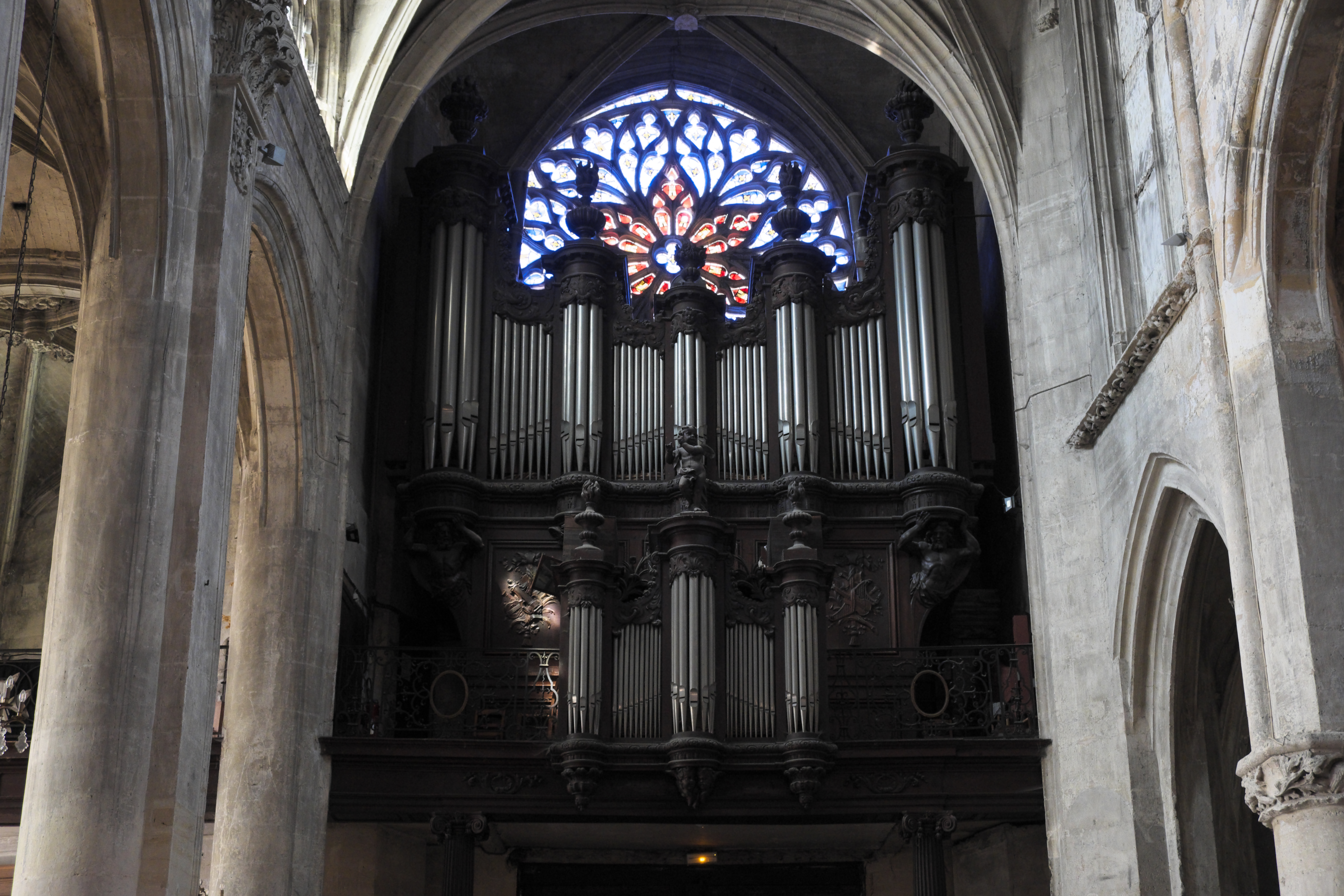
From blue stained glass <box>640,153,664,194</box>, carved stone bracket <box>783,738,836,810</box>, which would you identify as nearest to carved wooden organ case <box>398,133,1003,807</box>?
carved stone bracket <box>783,738,836,810</box>

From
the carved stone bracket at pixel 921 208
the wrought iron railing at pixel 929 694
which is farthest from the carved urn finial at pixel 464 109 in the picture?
the wrought iron railing at pixel 929 694

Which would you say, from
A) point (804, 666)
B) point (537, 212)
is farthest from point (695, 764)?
point (537, 212)

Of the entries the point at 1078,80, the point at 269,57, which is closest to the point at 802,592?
the point at 1078,80

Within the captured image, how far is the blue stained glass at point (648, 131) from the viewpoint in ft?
65.3

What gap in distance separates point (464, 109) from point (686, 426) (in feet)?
13.6

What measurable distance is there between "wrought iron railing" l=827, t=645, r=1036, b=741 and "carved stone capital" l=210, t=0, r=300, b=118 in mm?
6520

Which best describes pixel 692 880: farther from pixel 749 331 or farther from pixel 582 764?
pixel 749 331

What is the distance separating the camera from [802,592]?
1381 cm

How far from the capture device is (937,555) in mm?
15586

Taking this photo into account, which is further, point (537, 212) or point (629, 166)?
point (629, 166)

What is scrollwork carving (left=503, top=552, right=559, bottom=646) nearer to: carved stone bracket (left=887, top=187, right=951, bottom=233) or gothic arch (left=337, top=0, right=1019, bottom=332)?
gothic arch (left=337, top=0, right=1019, bottom=332)

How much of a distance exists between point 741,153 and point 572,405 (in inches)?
195

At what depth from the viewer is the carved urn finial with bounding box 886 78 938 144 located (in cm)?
1753

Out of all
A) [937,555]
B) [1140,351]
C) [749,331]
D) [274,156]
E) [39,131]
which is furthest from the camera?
[749,331]
